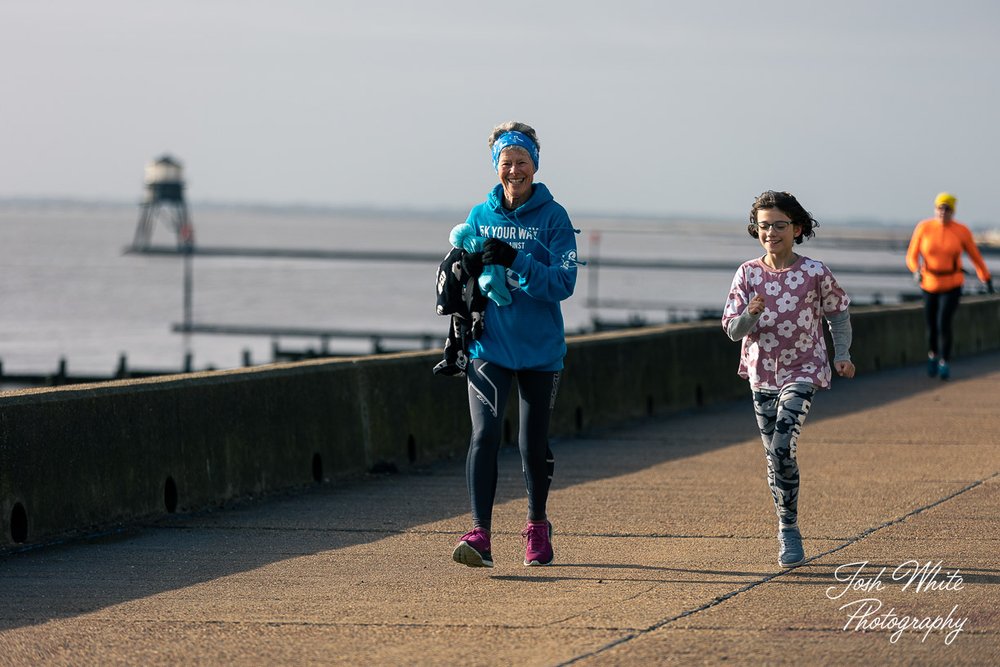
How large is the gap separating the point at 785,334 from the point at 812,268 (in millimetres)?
314

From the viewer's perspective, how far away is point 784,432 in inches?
306

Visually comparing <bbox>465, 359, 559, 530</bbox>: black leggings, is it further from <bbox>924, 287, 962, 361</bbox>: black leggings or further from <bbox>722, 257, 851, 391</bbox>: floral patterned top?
<bbox>924, 287, 962, 361</bbox>: black leggings

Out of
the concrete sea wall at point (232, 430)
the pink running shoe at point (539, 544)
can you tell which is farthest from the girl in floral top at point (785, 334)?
the concrete sea wall at point (232, 430)

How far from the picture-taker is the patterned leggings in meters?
7.77

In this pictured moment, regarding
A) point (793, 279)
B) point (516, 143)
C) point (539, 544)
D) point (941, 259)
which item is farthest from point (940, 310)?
point (516, 143)

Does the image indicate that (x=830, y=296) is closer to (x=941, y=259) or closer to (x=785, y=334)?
(x=785, y=334)

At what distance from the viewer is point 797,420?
306 inches

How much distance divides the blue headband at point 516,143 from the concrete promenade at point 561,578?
67.4 inches

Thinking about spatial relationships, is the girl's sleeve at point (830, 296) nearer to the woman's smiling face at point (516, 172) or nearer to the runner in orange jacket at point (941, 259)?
the woman's smiling face at point (516, 172)

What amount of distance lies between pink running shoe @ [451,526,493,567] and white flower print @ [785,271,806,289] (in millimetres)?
1664

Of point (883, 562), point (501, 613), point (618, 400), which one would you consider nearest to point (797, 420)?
point (883, 562)

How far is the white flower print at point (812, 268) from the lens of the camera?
309 inches

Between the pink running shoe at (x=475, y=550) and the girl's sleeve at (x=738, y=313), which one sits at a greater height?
the girl's sleeve at (x=738, y=313)

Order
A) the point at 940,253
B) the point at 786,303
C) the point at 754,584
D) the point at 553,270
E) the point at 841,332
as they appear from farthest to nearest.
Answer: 1. the point at 940,253
2. the point at 841,332
3. the point at 786,303
4. the point at 553,270
5. the point at 754,584
